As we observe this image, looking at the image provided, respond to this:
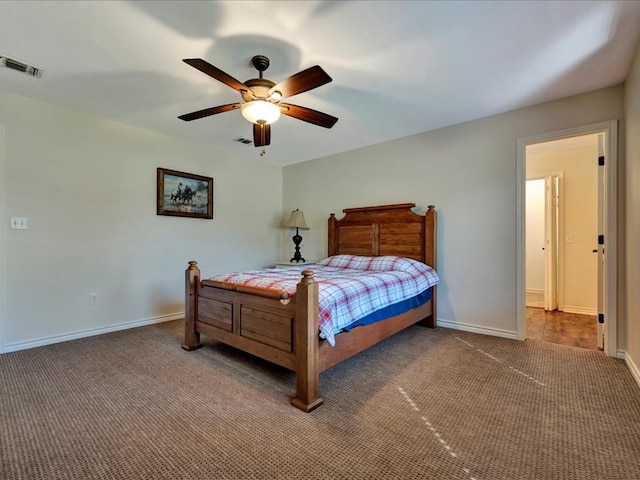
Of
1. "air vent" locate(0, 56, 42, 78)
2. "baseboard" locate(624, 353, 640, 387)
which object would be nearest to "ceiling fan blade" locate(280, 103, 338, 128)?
"air vent" locate(0, 56, 42, 78)

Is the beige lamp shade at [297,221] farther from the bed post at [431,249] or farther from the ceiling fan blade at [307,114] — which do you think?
the ceiling fan blade at [307,114]

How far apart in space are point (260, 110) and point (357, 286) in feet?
4.99

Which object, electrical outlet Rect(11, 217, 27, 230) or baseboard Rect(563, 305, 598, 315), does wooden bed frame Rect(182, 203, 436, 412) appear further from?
baseboard Rect(563, 305, 598, 315)

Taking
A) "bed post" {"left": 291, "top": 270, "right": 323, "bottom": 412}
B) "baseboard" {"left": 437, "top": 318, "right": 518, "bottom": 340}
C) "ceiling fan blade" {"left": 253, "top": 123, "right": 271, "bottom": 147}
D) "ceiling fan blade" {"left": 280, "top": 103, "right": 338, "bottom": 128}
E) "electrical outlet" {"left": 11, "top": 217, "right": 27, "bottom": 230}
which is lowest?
"baseboard" {"left": 437, "top": 318, "right": 518, "bottom": 340}

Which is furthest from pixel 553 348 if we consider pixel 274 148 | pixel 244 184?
pixel 244 184

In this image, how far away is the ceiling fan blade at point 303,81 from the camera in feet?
6.02

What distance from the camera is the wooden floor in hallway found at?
3.04 m

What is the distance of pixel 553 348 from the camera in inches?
110

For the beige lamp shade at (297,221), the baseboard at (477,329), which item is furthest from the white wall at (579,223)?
the beige lamp shade at (297,221)

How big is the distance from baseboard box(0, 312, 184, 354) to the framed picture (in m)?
1.36

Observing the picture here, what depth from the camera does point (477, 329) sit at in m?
3.33

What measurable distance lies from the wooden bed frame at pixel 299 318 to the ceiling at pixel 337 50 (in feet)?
4.68

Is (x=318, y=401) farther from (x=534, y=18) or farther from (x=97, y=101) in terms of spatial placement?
(x=97, y=101)

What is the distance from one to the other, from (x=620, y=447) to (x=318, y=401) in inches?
60.6
